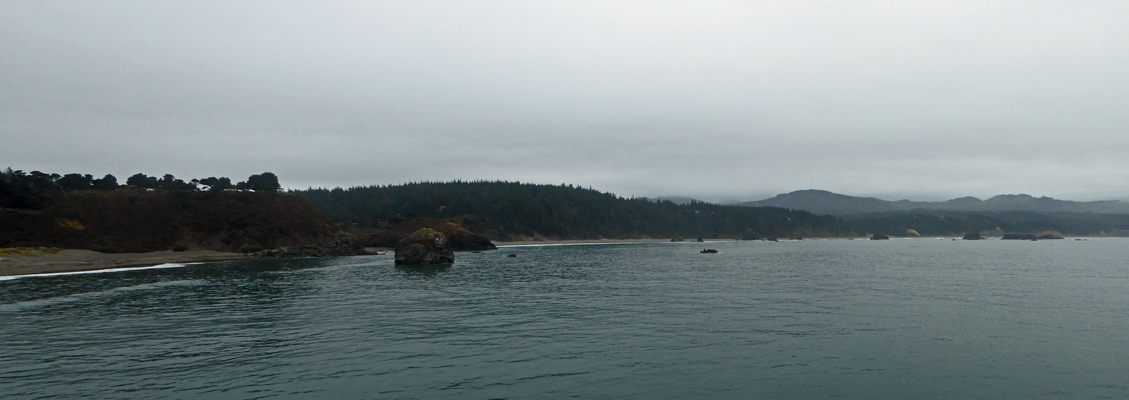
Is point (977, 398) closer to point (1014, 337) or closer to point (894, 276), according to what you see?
point (1014, 337)

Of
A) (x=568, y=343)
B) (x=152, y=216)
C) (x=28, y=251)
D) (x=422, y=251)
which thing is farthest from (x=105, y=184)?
(x=568, y=343)

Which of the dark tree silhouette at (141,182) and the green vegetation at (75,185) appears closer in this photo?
the green vegetation at (75,185)

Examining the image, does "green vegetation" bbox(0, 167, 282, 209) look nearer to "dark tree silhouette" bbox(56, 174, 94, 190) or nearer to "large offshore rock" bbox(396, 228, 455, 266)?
"dark tree silhouette" bbox(56, 174, 94, 190)

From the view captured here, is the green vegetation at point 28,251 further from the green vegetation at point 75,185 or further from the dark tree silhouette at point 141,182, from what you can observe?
the dark tree silhouette at point 141,182

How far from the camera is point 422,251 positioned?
3644 inches

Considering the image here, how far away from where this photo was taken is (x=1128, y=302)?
3912 cm

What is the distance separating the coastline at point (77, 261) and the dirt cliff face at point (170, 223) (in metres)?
4.35

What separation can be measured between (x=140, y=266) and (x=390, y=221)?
361 ft

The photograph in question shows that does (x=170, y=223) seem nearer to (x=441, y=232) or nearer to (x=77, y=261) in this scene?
(x=77, y=261)

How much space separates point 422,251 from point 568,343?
7084 cm

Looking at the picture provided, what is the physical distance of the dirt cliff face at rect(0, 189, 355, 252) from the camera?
10219cm

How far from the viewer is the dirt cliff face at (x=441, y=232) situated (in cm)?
15988

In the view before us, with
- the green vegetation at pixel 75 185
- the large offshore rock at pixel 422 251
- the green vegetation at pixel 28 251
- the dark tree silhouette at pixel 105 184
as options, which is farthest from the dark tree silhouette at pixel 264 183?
the large offshore rock at pixel 422 251

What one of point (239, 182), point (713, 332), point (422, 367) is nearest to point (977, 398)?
point (713, 332)
